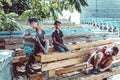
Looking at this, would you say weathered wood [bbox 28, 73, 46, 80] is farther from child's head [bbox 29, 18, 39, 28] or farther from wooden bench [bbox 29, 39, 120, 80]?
child's head [bbox 29, 18, 39, 28]

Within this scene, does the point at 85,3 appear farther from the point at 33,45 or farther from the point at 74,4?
the point at 33,45

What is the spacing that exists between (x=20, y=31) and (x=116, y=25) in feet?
40.4

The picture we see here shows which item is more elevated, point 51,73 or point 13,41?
point 13,41

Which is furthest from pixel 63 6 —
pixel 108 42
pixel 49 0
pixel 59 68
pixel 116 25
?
pixel 116 25

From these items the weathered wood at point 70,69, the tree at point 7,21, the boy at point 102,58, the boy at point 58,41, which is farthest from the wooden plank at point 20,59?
the boy at point 102,58

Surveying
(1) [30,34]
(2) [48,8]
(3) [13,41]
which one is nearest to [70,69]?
(1) [30,34]

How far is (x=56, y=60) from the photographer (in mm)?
6543

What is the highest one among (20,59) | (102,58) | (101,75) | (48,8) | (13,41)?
(48,8)

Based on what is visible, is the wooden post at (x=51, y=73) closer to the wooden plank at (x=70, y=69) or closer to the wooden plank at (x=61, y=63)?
the wooden plank at (x=61, y=63)

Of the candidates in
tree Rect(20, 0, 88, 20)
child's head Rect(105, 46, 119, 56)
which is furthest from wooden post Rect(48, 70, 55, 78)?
child's head Rect(105, 46, 119, 56)

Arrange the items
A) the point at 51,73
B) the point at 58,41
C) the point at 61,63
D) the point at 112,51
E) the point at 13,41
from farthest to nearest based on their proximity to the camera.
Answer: the point at 13,41 < the point at 58,41 < the point at 112,51 < the point at 61,63 < the point at 51,73

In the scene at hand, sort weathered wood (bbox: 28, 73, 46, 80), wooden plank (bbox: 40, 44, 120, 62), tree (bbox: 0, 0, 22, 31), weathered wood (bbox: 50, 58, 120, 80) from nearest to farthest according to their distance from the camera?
wooden plank (bbox: 40, 44, 120, 62) < weathered wood (bbox: 28, 73, 46, 80) < weathered wood (bbox: 50, 58, 120, 80) < tree (bbox: 0, 0, 22, 31)

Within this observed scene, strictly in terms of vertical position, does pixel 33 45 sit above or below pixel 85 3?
below

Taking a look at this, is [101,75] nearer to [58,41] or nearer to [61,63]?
[61,63]
